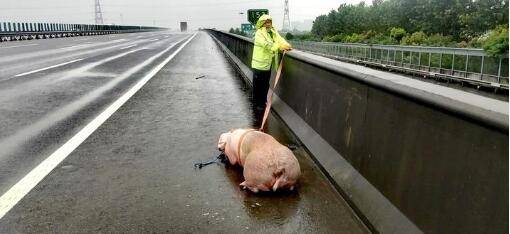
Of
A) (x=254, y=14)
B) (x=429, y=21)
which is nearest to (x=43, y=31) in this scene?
(x=254, y=14)

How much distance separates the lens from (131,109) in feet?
32.2

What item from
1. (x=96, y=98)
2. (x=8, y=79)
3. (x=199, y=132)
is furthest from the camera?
(x=8, y=79)

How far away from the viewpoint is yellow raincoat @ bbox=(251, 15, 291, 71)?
8.50m

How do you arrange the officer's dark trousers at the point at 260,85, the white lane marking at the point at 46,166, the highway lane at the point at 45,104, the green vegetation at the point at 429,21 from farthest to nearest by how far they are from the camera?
the green vegetation at the point at 429,21 → the officer's dark trousers at the point at 260,85 → the highway lane at the point at 45,104 → the white lane marking at the point at 46,166

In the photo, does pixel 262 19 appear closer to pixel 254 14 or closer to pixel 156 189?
pixel 156 189

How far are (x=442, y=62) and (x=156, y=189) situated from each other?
85.1 ft

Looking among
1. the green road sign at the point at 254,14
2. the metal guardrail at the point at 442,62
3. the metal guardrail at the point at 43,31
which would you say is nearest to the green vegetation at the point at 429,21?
the metal guardrail at the point at 442,62

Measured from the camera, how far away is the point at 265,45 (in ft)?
28.5

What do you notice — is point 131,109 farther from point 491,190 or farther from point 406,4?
point 406,4

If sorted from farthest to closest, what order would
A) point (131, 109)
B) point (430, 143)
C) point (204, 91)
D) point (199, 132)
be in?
point (204, 91) < point (131, 109) < point (199, 132) < point (430, 143)

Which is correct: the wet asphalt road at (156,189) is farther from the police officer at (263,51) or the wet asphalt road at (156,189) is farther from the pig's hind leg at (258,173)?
the police officer at (263,51)

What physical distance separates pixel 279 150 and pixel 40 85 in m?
10.1

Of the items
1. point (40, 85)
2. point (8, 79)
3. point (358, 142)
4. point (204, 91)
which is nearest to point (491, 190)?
point (358, 142)

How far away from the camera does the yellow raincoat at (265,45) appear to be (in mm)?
8500
